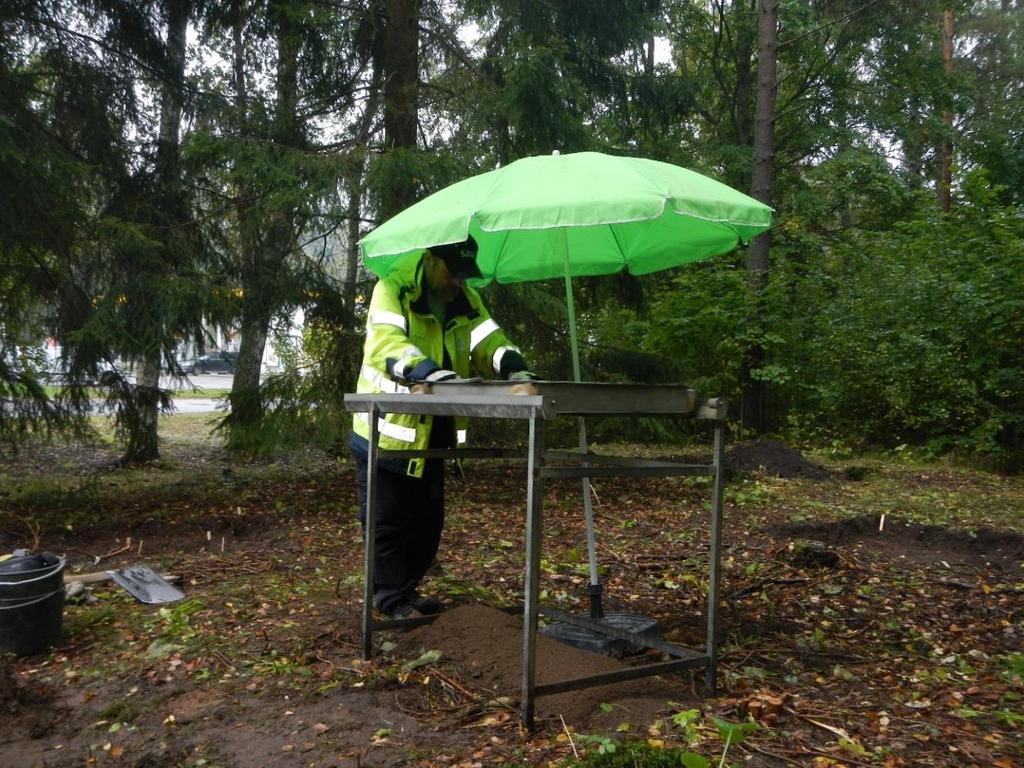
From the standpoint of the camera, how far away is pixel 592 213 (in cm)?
332

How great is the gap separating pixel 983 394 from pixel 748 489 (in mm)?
4873

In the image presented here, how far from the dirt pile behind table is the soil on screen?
12mm

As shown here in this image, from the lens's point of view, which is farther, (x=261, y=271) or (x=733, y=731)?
(x=261, y=271)

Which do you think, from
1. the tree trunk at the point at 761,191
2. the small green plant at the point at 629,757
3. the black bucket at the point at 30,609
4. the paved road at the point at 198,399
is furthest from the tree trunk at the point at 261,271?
the tree trunk at the point at 761,191

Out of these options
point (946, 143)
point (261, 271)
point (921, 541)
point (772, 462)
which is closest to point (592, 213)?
point (921, 541)

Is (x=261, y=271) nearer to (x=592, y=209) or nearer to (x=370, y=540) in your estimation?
(x=370, y=540)

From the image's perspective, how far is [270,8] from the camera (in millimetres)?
8398

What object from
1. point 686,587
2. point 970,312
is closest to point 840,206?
point 970,312

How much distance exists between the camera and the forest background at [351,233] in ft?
24.0

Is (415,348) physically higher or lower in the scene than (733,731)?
higher

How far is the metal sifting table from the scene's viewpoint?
3146 mm

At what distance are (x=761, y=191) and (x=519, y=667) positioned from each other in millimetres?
10736

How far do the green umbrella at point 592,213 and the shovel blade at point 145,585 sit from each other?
2.29 meters

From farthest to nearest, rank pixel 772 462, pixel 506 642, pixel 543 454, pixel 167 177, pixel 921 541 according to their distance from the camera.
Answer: pixel 772 462 → pixel 167 177 → pixel 921 541 → pixel 506 642 → pixel 543 454
